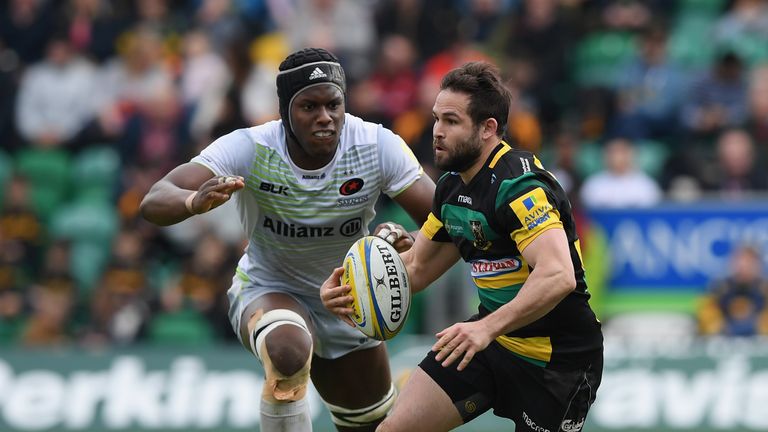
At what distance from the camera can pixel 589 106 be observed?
46.2ft

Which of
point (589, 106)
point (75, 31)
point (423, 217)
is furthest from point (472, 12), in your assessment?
point (423, 217)

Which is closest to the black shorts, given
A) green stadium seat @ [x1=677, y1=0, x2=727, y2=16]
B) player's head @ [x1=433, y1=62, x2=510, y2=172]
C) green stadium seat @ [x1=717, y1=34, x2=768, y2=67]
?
player's head @ [x1=433, y1=62, x2=510, y2=172]

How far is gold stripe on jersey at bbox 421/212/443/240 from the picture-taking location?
22.8ft

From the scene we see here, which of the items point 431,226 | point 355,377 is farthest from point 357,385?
point 431,226

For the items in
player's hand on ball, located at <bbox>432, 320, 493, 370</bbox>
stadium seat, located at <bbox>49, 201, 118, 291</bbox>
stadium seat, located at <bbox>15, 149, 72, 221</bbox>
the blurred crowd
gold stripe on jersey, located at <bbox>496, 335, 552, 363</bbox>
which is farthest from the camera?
stadium seat, located at <bbox>15, 149, 72, 221</bbox>

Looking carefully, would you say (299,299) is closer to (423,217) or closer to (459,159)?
(423,217)

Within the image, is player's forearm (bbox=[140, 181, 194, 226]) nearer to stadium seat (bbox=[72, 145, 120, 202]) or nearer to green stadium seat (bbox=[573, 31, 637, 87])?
stadium seat (bbox=[72, 145, 120, 202])

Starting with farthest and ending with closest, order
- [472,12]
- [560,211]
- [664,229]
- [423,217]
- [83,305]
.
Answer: [472,12], [83,305], [664,229], [423,217], [560,211]

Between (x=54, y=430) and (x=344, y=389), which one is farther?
(x=54, y=430)

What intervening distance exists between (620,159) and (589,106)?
1.36 m

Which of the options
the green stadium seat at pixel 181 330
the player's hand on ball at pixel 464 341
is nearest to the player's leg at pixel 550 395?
the player's hand on ball at pixel 464 341

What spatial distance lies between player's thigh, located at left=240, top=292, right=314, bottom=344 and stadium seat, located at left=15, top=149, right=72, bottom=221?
7.63 meters

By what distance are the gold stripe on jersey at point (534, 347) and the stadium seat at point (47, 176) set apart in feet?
29.7

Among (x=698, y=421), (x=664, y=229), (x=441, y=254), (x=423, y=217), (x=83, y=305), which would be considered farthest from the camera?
(x=83, y=305)
